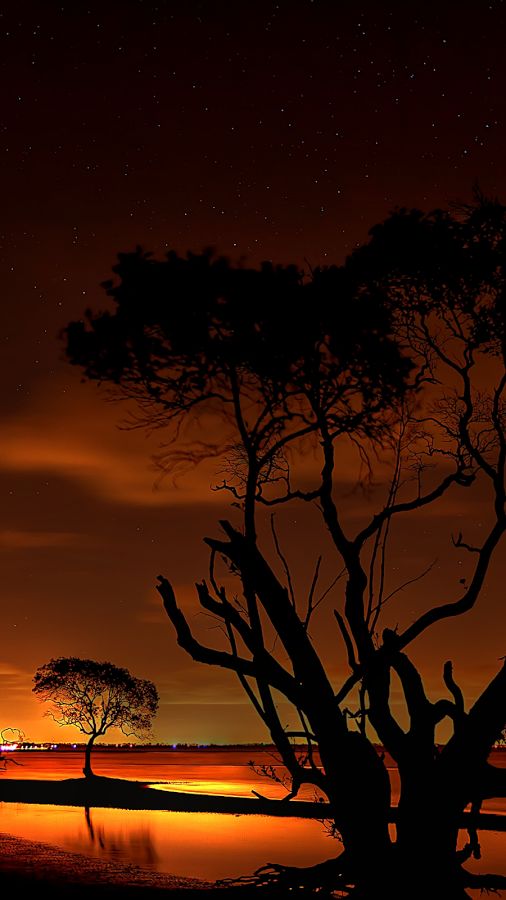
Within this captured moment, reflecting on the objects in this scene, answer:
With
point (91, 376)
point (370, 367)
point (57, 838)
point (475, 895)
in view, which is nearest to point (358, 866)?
point (370, 367)

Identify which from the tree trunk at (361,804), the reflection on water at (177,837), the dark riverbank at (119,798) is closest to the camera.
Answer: the tree trunk at (361,804)

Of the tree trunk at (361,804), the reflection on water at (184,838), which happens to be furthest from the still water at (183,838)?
the tree trunk at (361,804)

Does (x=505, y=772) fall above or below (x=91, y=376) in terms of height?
below

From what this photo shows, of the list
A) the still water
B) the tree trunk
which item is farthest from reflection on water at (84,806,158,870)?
the tree trunk

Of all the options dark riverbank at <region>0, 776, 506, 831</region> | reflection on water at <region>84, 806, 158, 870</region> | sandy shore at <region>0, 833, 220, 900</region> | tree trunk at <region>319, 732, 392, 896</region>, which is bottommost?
dark riverbank at <region>0, 776, 506, 831</region>

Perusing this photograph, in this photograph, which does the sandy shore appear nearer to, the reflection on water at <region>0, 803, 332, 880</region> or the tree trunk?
the reflection on water at <region>0, 803, 332, 880</region>

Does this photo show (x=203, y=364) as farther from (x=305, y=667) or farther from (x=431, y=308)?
(x=305, y=667)

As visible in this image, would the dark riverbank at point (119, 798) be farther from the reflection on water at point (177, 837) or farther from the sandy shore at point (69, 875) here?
the sandy shore at point (69, 875)

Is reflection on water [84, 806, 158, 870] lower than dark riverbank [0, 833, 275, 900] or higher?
lower

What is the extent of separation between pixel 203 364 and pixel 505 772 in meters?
6.91

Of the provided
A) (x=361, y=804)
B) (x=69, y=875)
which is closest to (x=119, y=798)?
(x=69, y=875)

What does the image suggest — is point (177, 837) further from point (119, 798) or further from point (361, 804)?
point (361, 804)

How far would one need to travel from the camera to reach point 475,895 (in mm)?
37750

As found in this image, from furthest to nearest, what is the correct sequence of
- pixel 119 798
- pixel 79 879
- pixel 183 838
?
1. pixel 119 798
2. pixel 183 838
3. pixel 79 879
